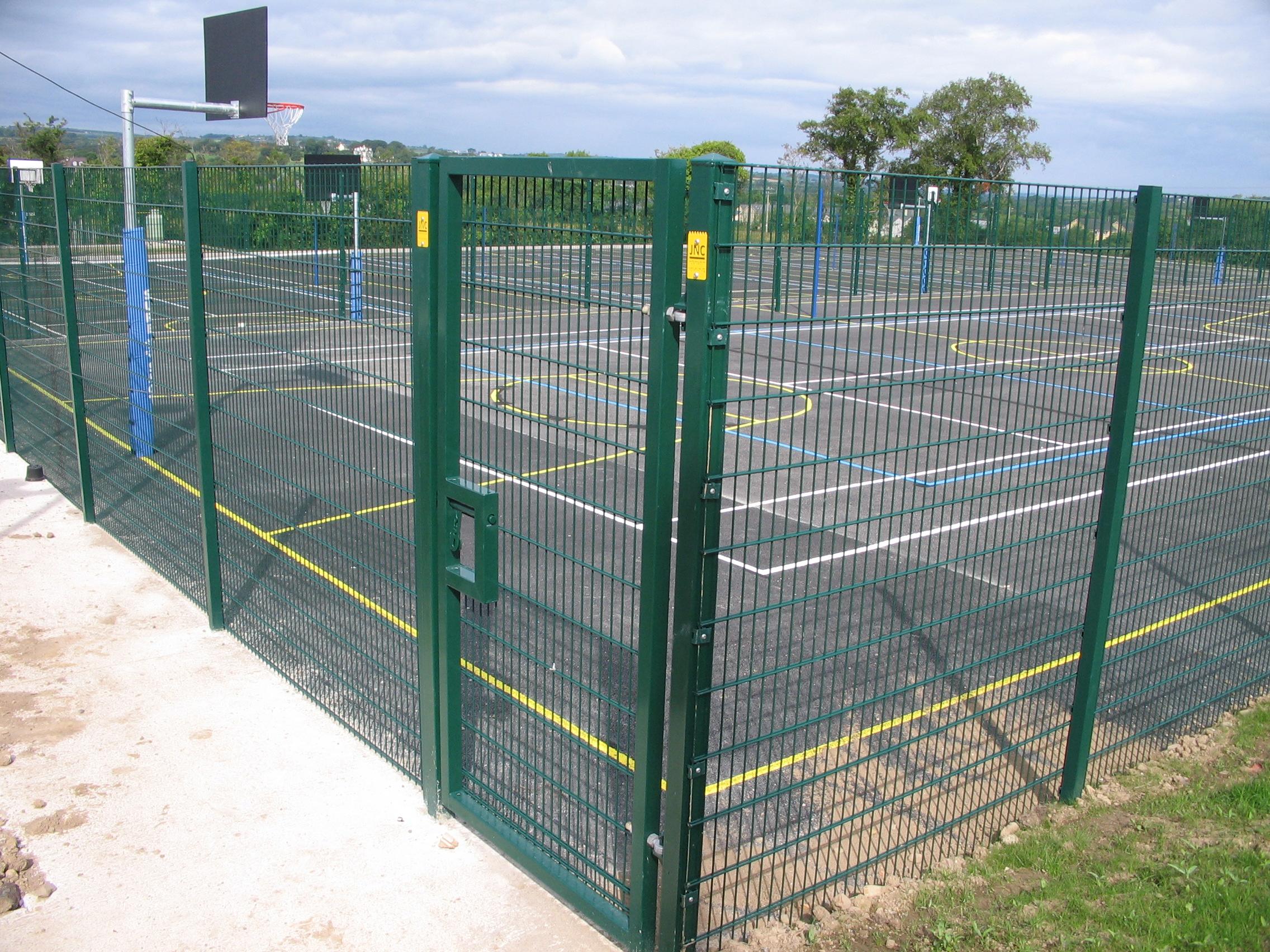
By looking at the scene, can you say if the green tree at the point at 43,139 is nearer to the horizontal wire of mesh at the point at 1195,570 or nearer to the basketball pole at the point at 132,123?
the basketball pole at the point at 132,123

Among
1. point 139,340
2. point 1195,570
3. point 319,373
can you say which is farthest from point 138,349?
point 1195,570

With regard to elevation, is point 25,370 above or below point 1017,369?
below

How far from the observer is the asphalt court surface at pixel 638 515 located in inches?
138

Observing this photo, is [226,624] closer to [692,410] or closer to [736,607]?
[736,607]

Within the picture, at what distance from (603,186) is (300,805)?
286 centimetres

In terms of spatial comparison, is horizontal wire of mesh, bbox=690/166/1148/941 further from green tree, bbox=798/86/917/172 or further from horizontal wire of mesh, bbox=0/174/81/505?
green tree, bbox=798/86/917/172

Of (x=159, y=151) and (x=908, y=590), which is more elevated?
(x=159, y=151)

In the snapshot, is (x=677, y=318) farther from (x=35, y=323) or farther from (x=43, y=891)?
(x=35, y=323)

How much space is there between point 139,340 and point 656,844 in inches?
222

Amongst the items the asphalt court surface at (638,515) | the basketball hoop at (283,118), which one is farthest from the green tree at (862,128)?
the asphalt court surface at (638,515)

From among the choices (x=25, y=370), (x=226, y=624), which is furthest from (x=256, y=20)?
(x=226, y=624)

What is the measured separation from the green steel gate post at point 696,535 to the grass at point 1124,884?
0.72 metres

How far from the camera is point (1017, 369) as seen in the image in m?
3.88

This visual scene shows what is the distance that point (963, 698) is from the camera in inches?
217
